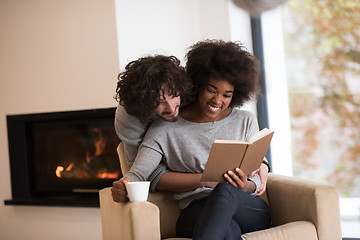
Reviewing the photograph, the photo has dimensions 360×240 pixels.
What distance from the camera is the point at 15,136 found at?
349 centimetres

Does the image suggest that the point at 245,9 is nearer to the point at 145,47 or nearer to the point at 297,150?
the point at 145,47

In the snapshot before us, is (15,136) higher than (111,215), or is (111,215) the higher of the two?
(15,136)

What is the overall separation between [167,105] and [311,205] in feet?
2.22

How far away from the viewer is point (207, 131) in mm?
1954

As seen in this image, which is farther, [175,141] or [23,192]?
[23,192]

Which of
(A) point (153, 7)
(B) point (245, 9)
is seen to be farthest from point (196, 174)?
(A) point (153, 7)

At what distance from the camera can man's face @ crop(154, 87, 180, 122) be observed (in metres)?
1.73

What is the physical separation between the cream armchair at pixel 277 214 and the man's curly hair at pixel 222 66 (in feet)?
1.55

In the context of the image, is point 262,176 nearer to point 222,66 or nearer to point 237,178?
point 237,178

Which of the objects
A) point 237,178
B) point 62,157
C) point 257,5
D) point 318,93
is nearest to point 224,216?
point 237,178

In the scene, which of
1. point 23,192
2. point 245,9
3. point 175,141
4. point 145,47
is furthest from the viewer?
point 23,192

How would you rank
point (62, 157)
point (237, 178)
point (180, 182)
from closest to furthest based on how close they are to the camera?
point (237, 178), point (180, 182), point (62, 157)

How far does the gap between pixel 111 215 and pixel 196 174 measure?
1.28 ft

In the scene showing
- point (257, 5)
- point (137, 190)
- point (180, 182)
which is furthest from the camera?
point (180, 182)
